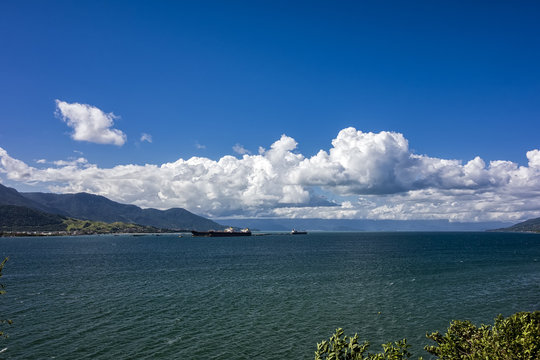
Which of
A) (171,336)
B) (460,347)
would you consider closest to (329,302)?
(171,336)

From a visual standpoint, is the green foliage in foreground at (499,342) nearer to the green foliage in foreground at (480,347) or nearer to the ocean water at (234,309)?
the green foliage in foreground at (480,347)

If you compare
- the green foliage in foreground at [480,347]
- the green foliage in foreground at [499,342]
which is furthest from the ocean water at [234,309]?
the green foliage in foreground at [480,347]

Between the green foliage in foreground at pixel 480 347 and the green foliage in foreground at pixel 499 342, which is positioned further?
the green foliage in foreground at pixel 499 342

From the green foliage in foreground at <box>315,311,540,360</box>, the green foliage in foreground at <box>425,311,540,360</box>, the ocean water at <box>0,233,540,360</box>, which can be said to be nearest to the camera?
the green foliage in foreground at <box>315,311,540,360</box>

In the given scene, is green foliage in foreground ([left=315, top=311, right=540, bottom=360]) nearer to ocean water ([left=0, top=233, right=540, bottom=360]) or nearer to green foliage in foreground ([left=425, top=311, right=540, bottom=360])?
green foliage in foreground ([left=425, top=311, right=540, bottom=360])

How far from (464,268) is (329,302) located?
78530 mm

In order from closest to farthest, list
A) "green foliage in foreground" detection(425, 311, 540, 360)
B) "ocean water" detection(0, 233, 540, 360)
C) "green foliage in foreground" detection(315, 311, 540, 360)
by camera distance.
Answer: "green foliage in foreground" detection(315, 311, 540, 360), "green foliage in foreground" detection(425, 311, 540, 360), "ocean water" detection(0, 233, 540, 360)

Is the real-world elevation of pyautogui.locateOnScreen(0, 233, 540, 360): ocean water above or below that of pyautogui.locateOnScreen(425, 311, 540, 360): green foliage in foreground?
below

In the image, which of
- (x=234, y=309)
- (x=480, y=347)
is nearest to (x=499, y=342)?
(x=480, y=347)

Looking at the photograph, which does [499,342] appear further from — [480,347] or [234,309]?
[234,309]

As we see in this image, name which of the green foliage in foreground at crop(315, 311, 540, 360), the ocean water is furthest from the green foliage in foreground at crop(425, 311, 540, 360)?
the ocean water

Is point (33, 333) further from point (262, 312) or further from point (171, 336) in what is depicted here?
point (262, 312)

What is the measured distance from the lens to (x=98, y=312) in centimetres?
5762

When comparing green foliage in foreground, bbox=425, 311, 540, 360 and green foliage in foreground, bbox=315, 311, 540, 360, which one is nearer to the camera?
green foliage in foreground, bbox=315, 311, 540, 360
